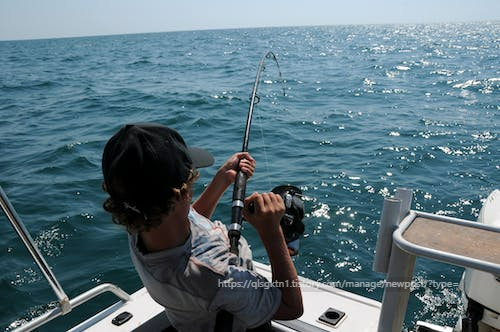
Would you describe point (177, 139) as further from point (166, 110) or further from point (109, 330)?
point (166, 110)

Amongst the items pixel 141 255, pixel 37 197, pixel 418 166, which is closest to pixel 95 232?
pixel 37 197

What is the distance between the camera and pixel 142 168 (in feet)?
4.13

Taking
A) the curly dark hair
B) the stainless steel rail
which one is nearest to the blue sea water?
the stainless steel rail

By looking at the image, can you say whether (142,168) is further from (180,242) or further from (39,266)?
(39,266)

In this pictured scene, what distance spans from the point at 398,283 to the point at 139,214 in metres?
0.77

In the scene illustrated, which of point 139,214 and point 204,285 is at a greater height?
point 139,214

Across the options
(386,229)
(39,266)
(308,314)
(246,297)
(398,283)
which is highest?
(386,229)

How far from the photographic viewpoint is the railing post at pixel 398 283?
4.06 feet

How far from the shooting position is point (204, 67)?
20.7 meters

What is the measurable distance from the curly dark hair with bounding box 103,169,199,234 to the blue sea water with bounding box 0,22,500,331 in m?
2.58

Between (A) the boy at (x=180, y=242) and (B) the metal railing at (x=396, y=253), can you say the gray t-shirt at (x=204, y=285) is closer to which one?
(A) the boy at (x=180, y=242)

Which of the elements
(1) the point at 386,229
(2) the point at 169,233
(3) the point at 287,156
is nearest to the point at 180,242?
(2) the point at 169,233

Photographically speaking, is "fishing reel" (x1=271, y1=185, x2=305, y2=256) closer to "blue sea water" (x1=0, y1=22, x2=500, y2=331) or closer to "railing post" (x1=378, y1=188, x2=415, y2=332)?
"railing post" (x1=378, y1=188, x2=415, y2=332)

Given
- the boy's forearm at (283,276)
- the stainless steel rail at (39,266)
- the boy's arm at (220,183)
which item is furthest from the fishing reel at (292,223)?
the stainless steel rail at (39,266)
